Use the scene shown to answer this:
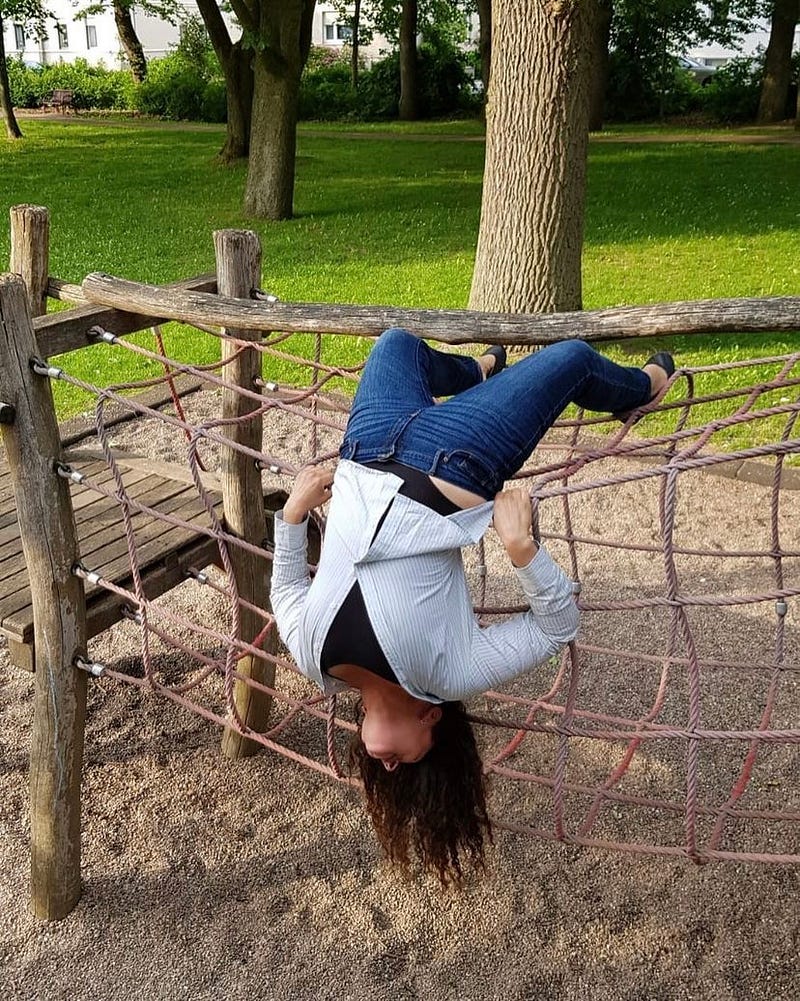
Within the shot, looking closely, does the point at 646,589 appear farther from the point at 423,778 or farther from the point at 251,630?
the point at 423,778

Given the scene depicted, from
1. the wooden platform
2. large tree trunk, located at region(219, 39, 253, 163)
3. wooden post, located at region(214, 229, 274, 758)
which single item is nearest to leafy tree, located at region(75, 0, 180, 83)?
large tree trunk, located at region(219, 39, 253, 163)

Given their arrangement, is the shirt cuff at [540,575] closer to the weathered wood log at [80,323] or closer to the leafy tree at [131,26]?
the weathered wood log at [80,323]

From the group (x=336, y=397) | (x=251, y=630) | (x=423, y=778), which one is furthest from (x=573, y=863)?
(x=336, y=397)

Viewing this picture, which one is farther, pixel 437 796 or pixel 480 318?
pixel 480 318

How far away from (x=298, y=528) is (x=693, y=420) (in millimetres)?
3968

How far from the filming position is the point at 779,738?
182 cm

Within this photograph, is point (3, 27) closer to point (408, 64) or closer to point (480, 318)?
point (408, 64)

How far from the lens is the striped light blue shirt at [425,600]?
1.75m

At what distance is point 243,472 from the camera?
2674 millimetres

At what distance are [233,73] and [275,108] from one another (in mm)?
2717

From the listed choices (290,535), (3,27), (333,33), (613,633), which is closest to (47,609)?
(290,535)

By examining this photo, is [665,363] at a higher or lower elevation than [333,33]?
lower

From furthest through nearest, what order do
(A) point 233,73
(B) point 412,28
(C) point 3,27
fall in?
(B) point 412,28 < (C) point 3,27 < (A) point 233,73

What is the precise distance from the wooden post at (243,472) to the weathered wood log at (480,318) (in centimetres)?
21
